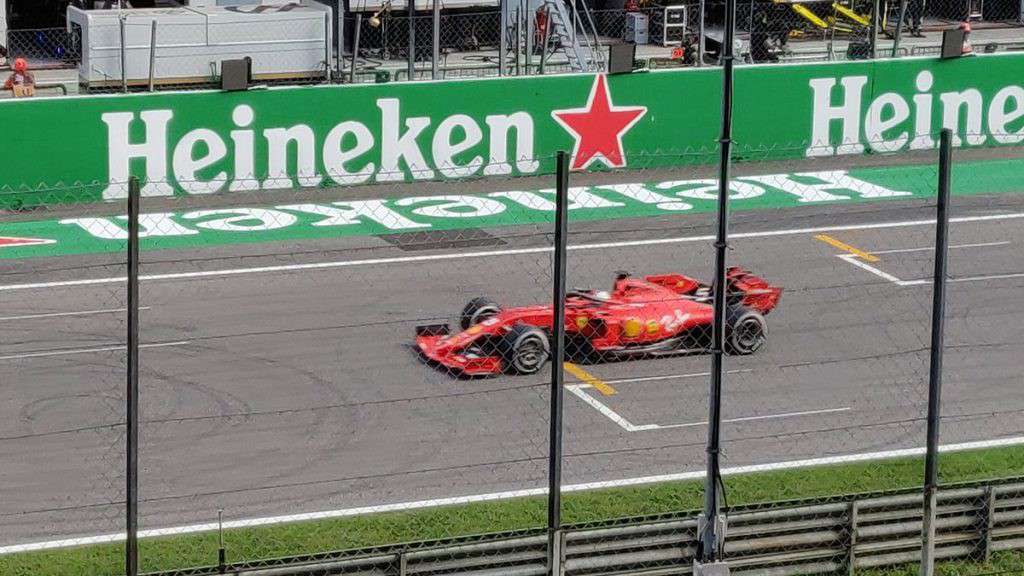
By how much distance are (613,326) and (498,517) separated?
14.5 ft

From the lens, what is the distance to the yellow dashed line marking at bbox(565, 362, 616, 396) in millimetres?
19234

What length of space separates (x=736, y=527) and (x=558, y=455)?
5.50 feet

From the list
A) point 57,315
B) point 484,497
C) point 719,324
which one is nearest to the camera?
point 719,324

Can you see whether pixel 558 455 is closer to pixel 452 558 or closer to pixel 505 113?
pixel 452 558

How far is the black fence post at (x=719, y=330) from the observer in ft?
37.7

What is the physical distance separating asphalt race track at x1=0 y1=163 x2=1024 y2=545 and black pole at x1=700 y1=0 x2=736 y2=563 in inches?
105

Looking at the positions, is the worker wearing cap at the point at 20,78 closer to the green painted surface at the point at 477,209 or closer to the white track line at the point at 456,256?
the green painted surface at the point at 477,209

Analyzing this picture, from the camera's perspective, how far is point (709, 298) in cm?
1972

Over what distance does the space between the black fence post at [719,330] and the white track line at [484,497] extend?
4.11 m

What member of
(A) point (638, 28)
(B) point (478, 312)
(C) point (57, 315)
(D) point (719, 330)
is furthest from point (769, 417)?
(A) point (638, 28)

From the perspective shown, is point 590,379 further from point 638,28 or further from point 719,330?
point 638,28

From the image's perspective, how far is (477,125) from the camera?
28.3m

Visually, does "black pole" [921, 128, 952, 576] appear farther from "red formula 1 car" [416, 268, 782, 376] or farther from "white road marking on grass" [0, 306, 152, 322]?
"white road marking on grass" [0, 306, 152, 322]

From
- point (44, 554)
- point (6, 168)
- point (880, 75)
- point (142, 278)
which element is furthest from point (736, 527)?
point (880, 75)
